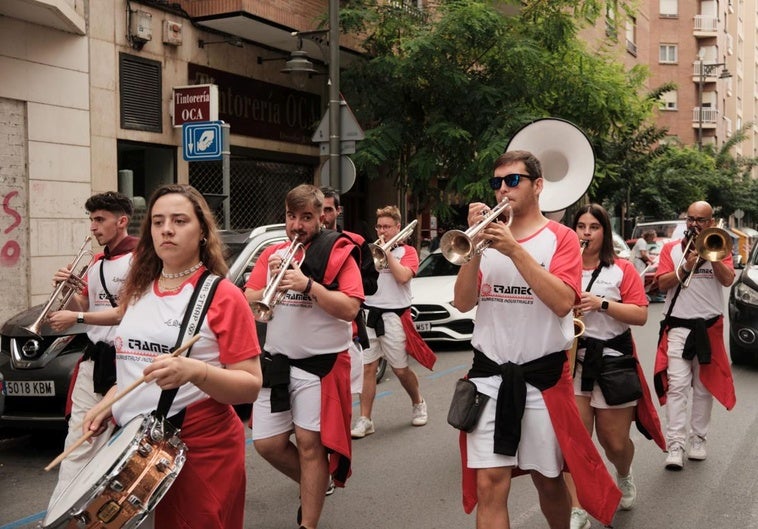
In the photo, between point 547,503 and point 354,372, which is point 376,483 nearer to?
point 354,372

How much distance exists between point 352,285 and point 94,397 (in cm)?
158

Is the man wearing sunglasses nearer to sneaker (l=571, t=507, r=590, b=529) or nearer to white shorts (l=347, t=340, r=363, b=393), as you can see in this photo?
sneaker (l=571, t=507, r=590, b=529)

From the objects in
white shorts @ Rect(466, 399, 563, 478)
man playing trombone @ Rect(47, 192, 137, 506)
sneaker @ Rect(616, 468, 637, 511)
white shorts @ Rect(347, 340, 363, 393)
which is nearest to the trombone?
sneaker @ Rect(616, 468, 637, 511)

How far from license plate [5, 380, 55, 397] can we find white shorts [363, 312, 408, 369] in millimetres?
2692

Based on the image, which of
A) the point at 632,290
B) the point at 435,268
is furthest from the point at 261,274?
the point at 435,268

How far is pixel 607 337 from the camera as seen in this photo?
222 inches

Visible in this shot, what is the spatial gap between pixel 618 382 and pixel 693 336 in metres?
1.57

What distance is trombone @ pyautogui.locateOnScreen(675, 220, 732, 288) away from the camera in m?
6.55

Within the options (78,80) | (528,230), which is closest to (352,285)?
(528,230)

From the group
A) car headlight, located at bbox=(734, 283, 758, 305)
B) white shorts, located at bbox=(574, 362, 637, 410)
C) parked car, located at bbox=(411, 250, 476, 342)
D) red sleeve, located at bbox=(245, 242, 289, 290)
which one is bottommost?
parked car, located at bbox=(411, 250, 476, 342)

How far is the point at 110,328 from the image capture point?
5.20 metres

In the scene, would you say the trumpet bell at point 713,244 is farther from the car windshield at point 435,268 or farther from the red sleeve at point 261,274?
the car windshield at point 435,268

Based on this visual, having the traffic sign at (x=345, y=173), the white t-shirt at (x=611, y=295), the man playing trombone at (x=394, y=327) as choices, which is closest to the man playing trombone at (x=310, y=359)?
the white t-shirt at (x=611, y=295)

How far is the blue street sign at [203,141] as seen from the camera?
12461mm
